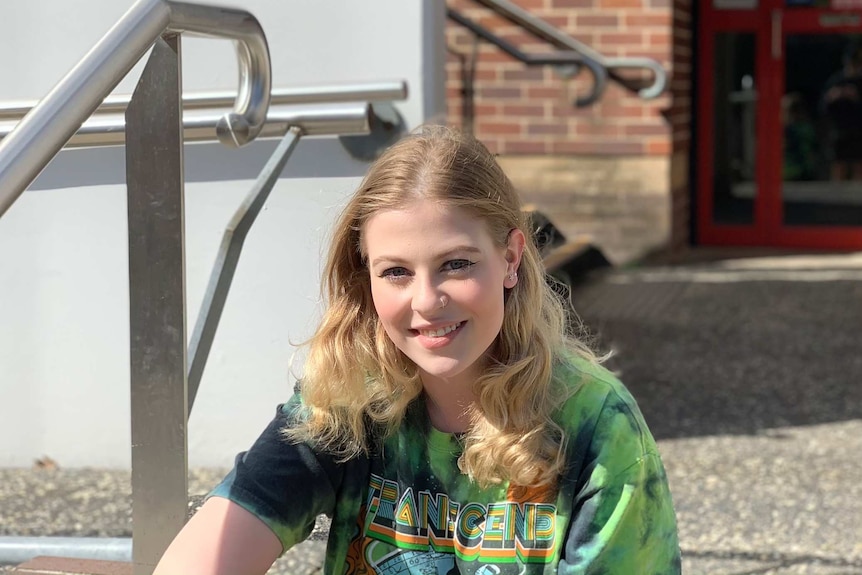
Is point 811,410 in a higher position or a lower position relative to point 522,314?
lower

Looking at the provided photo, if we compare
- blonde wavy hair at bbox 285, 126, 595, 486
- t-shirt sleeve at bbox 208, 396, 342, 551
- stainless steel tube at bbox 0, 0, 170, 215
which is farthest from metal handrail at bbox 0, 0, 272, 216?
t-shirt sleeve at bbox 208, 396, 342, 551

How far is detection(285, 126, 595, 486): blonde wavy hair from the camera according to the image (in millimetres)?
1795

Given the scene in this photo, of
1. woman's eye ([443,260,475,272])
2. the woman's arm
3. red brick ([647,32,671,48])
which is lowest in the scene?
the woman's arm

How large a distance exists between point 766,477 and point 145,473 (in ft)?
8.14

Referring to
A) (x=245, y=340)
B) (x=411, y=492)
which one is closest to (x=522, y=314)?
(x=411, y=492)

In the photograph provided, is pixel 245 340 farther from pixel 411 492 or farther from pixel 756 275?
pixel 756 275

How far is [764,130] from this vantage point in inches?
375

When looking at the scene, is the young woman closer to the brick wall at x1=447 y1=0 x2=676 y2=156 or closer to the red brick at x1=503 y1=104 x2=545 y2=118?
the brick wall at x1=447 y1=0 x2=676 y2=156

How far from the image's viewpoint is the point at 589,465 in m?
1.76

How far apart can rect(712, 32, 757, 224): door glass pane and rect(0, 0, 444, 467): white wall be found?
20.6 ft

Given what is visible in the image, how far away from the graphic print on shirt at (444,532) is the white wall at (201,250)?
59.1 inches

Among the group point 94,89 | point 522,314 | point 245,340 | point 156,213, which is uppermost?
point 94,89

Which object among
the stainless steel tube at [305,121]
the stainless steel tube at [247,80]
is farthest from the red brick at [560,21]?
the stainless steel tube at [247,80]

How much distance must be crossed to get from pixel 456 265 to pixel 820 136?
8.29 meters
